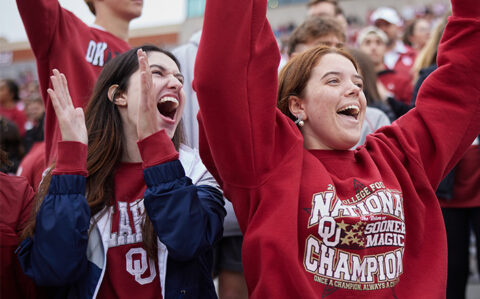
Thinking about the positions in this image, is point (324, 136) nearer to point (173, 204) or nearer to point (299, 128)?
point (299, 128)

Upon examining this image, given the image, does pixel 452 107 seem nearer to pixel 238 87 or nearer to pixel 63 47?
pixel 238 87

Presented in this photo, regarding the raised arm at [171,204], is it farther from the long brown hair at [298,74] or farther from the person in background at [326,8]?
the person in background at [326,8]

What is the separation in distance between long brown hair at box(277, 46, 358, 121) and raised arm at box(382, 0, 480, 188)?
1.25 ft

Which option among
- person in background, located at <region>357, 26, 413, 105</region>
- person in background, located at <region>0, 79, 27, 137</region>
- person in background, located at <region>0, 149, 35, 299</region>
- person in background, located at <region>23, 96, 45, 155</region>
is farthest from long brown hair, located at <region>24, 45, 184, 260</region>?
person in background, located at <region>0, 79, 27, 137</region>

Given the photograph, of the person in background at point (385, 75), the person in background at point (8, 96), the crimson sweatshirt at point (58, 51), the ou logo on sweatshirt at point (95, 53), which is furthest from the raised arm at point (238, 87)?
the person in background at point (8, 96)

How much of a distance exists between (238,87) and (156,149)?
0.42 metres

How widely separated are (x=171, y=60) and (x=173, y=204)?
807 millimetres

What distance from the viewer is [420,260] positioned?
2.03 m

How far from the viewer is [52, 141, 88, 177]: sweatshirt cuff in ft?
6.41

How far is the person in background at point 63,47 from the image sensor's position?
8.63 ft

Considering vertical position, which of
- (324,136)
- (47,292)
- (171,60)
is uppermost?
(171,60)

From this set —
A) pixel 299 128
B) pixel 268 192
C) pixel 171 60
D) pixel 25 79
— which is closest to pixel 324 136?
pixel 299 128

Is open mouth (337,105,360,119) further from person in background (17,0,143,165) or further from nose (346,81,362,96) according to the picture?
person in background (17,0,143,165)

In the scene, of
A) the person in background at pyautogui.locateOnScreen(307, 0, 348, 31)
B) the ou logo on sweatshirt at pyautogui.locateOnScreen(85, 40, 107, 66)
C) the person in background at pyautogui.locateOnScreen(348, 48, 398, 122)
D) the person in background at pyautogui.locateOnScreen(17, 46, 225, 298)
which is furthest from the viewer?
the person in background at pyautogui.locateOnScreen(307, 0, 348, 31)
